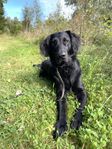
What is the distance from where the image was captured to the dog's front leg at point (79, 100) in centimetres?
396

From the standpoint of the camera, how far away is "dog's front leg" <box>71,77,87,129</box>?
396 cm

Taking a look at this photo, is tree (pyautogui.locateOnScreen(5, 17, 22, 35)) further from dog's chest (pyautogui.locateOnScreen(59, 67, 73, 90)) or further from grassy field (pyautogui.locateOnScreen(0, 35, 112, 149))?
dog's chest (pyautogui.locateOnScreen(59, 67, 73, 90))

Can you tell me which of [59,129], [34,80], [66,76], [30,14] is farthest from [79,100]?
[30,14]

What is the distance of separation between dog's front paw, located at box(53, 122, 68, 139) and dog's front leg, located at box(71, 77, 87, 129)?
0.12 metres

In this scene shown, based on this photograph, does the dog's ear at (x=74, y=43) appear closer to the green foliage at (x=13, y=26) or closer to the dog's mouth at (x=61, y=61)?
the dog's mouth at (x=61, y=61)

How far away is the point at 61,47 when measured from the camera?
4512 mm

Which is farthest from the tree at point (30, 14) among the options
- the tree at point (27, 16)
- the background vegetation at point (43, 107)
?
the background vegetation at point (43, 107)

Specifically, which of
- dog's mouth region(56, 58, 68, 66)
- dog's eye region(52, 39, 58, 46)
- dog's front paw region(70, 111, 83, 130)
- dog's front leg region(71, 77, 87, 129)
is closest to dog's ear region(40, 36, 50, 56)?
dog's eye region(52, 39, 58, 46)

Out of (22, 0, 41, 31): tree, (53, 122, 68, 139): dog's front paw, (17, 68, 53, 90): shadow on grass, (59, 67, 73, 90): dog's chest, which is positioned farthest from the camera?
(22, 0, 41, 31): tree

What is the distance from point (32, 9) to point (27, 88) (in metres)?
19.5

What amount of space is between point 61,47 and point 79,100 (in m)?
0.81

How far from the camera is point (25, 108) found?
4.07m

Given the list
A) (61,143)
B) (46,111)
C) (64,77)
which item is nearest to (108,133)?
(61,143)

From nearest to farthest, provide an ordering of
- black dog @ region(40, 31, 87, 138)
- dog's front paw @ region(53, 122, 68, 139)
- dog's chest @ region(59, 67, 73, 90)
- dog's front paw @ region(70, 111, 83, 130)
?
dog's front paw @ region(53, 122, 68, 139)
dog's front paw @ region(70, 111, 83, 130)
black dog @ region(40, 31, 87, 138)
dog's chest @ region(59, 67, 73, 90)
